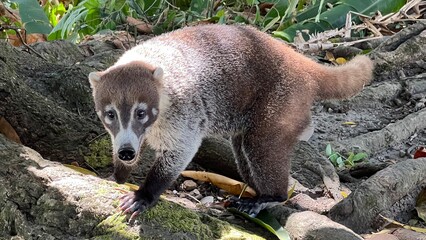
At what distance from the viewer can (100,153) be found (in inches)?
156

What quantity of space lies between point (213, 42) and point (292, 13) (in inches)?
118

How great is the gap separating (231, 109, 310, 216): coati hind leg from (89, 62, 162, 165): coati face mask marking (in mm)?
692

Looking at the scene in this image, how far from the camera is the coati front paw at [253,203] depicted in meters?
3.56

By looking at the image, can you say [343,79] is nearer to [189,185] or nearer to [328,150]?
[328,150]

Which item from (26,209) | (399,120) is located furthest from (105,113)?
(399,120)

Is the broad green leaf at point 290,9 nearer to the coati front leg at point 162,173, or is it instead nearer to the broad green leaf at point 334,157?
→ the broad green leaf at point 334,157

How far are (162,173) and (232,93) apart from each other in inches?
29.6

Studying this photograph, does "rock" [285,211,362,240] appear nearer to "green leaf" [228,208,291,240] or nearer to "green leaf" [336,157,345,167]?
"green leaf" [228,208,291,240]

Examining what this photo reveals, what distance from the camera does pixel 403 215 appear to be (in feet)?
13.0

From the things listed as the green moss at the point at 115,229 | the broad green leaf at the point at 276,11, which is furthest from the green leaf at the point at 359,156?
the broad green leaf at the point at 276,11

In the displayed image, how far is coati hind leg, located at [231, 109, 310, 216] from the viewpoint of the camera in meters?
3.84

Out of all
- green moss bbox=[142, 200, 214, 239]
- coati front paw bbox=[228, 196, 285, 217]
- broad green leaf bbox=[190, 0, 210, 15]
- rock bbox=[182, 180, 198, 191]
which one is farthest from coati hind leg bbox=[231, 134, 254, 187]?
broad green leaf bbox=[190, 0, 210, 15]

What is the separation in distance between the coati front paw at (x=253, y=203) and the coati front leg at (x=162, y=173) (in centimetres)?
38

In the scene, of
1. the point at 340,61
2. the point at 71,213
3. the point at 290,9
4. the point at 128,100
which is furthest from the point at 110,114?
the point at 290,9
